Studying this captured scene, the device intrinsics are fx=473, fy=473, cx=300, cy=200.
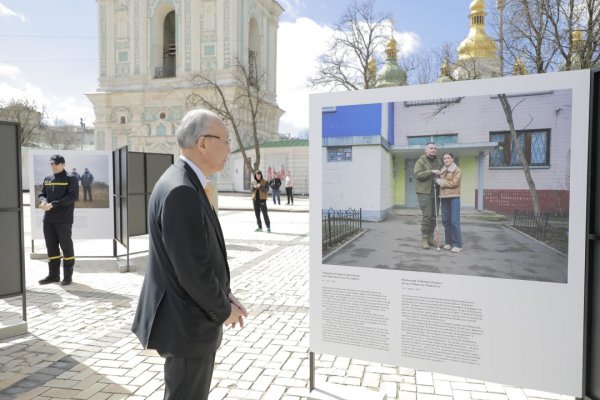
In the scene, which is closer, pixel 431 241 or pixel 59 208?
pixel 431 241

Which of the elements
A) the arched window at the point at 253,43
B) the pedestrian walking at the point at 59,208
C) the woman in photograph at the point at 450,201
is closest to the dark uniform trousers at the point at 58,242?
the pedestrian walking at the point at 59,208

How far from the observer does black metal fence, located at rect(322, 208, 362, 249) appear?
3357mm

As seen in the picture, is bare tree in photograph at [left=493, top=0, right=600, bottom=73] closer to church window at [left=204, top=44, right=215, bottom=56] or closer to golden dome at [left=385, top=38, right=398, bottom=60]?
golden dome at [left=385, top=38, right=398, bottom=60]

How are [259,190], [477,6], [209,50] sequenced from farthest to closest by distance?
1. [209,50]
2. [477,6]
3. [259,190]

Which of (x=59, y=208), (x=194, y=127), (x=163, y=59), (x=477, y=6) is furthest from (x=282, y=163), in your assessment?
(x=194, y=127)

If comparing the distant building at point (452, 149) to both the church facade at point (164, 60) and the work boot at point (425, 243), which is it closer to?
the work boot at point (425, 243)

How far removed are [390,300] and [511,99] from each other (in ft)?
4.91

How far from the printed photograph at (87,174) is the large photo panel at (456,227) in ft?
23.6

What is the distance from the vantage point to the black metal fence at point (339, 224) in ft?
11.0

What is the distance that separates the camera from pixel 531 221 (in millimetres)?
2830

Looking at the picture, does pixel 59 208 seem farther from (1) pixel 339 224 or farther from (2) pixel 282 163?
(2) pixel 282 163

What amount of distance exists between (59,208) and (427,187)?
6.23 m

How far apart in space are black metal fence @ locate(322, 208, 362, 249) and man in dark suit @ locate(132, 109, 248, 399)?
3.38 feet

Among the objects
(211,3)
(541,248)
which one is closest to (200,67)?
(211,3)
